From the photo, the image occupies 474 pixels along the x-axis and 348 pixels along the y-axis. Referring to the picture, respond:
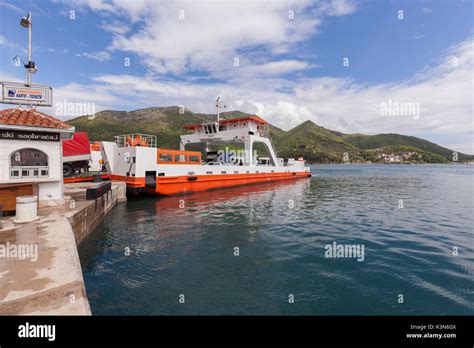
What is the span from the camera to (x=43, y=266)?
5.09m

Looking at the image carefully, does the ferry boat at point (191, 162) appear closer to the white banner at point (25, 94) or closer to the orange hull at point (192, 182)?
the orange hull at point (192, 182)

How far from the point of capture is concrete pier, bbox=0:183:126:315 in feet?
12.2

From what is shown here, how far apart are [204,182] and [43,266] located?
18.4 m

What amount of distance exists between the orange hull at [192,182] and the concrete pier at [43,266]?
9.25 m

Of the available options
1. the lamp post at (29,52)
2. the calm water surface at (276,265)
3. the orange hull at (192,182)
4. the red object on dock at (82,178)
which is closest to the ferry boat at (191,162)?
the orange hull at (192,182)

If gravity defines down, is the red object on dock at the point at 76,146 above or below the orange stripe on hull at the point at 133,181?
above

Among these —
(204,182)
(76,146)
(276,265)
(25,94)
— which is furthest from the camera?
(204,182)

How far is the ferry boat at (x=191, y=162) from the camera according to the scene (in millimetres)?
18609

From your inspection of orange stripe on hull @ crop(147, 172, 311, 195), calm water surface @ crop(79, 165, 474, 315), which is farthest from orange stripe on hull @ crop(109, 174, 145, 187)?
calm water surface @ crop(79, 165, 474, 315)

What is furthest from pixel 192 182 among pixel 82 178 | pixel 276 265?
pixel 276 265

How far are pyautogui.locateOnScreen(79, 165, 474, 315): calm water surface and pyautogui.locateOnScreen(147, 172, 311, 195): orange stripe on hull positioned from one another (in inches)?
243

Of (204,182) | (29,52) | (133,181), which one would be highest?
(29,52)

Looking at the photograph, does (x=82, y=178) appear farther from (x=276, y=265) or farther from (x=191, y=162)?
(x=276, y=265)

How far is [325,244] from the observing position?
913cm
